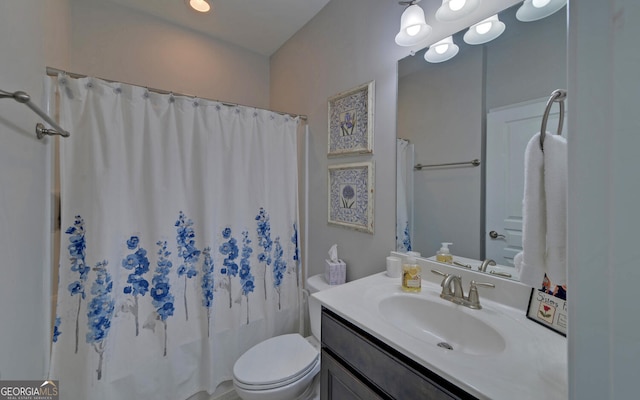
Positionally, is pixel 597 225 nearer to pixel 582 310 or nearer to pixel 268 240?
pixel 582 310

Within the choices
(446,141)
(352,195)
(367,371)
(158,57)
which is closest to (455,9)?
(446,141)

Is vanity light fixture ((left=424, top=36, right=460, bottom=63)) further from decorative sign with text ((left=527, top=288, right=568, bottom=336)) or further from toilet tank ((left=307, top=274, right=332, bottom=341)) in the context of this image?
toilet tank ((left=307, top=274, right=332, bottom=341))

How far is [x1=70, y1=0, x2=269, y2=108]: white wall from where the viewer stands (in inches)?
66.2

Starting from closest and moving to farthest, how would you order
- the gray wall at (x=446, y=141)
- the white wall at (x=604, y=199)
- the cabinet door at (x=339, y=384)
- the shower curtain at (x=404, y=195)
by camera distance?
the white wall at (x=604, y=199)
the cabinet door at (x=339, y=384)
the gray wall at (x=446, y=141)
the shower curtain at (x=404, y=195)

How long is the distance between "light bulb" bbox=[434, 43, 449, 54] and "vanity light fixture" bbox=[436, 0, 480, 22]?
0.12m

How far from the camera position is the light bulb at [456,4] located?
3.24 ft

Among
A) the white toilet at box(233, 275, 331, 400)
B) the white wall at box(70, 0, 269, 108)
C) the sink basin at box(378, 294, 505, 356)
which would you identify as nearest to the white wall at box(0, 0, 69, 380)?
the white wall at box(70, 0, 269, 108)

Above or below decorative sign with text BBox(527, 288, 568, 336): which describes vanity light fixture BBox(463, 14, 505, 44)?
above

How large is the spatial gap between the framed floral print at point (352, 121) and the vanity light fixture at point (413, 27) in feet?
0.96

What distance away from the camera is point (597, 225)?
0.99 feet

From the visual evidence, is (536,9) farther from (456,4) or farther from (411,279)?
(411,279)

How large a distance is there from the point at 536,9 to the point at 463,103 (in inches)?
14.5

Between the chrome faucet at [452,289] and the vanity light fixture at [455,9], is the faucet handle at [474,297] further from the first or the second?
the vanity light fixture at [455,9]

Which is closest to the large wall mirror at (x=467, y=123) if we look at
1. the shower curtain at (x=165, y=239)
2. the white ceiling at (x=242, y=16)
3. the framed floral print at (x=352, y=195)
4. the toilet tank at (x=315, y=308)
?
the framed floral print at (x=352, y=195)
